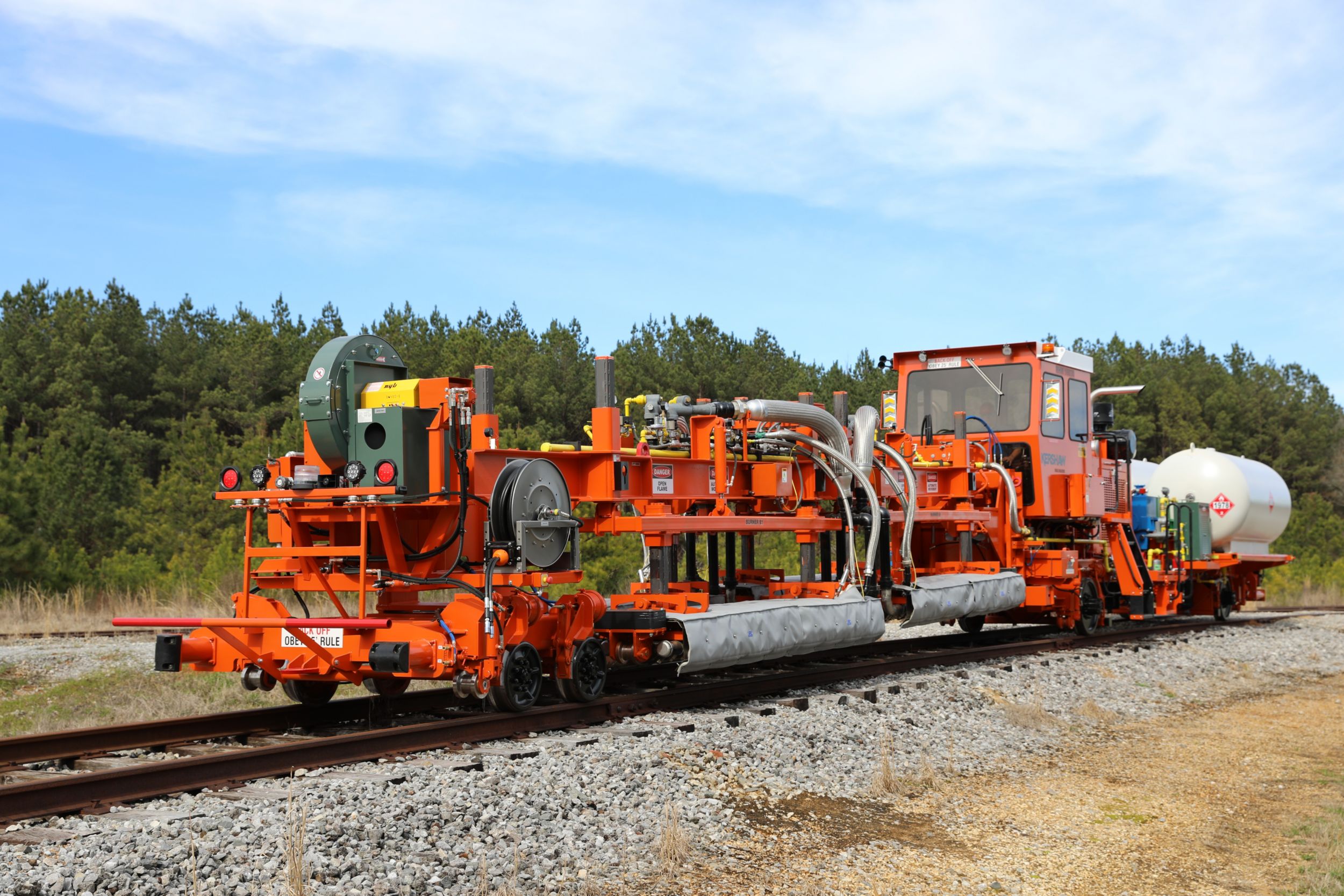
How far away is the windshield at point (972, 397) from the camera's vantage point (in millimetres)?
15047

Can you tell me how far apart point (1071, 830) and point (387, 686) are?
16.3 feet

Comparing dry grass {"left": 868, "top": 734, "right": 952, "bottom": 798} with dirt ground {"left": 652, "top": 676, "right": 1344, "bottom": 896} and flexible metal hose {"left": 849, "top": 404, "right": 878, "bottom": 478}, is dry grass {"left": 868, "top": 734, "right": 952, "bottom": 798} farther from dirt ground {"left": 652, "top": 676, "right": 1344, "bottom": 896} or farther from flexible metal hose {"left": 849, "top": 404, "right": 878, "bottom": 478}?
flexible metal hose {"left": 849, "top": 404, "right": 878, "bottom": 478}

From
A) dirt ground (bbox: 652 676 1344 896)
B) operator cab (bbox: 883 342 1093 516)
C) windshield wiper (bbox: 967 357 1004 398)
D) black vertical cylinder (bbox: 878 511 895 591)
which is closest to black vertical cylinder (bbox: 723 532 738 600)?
black vertical cylinder (bbox: 878 511 895 591)

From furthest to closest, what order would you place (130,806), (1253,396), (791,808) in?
(1253,396) < (791,808) < (130,806)

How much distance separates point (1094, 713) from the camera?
35.4ft

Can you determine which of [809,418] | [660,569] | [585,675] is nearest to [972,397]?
[809,418]

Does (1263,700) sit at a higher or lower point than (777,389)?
lower

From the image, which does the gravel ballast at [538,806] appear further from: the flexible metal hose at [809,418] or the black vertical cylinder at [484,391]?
the black vertical cylinder at [484,391]

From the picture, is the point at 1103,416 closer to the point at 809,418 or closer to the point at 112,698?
the point at 809,418

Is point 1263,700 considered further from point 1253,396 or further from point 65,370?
→ point 1253,396

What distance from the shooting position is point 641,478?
968 cm

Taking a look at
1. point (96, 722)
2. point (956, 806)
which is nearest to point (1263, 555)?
point (956, 806)

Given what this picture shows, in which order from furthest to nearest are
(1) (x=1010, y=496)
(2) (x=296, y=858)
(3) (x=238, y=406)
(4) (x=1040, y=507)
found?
(3) (x=238, y=406) < (4) (x=1040, y=507) < (1) (x=1010, y=496) < (2) (x=296, y=858)

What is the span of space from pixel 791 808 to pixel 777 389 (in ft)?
104
